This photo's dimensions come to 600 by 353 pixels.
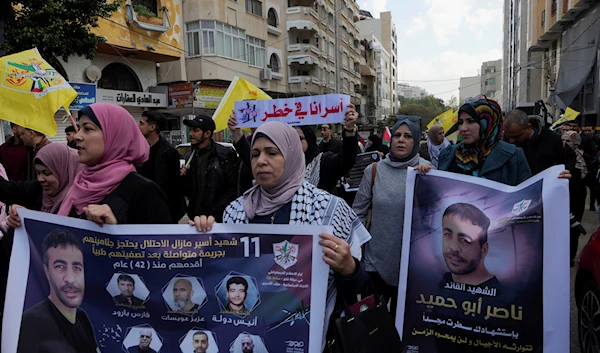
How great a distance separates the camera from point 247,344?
1880 mm

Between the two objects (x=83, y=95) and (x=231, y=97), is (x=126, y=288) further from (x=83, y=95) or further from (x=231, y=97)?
(x=83, y=95)

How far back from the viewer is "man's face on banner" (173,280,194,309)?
1987 mm

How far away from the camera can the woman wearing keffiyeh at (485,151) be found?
3041mm

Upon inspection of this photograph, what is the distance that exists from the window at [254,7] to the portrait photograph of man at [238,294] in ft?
86.7

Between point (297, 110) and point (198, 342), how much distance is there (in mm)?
2262

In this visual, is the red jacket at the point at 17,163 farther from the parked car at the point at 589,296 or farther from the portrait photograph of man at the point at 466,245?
the parked car at the point at 589,296

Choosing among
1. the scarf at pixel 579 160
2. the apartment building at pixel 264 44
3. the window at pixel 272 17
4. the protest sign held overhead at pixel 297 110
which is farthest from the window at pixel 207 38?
the protest sign held overhead at pixel 297 110

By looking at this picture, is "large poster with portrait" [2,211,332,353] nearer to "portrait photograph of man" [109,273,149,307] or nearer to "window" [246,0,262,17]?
"portrait photograph of man" [109,273,149,307]

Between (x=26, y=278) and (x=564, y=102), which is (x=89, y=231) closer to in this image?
(x=26, y=278)

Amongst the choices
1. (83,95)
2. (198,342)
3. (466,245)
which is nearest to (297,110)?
(466,245)

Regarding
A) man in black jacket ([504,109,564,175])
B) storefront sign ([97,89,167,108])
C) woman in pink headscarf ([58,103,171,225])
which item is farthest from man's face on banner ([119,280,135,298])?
storefront sign ([97,89,167,108])

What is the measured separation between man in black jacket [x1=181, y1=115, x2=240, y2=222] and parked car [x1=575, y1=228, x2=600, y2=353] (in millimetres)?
3176

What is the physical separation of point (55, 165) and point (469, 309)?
2.61 metres

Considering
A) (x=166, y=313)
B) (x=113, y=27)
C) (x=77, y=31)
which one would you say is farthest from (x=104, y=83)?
(x=166, y=313)
